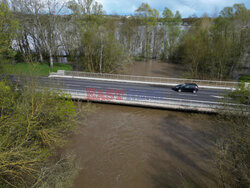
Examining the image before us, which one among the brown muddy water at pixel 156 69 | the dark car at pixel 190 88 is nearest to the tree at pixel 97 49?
the brown muddy water at pixel 156 69

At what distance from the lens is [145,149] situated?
10352mm

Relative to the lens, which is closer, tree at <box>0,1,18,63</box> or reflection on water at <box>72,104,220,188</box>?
reflection on water at <box>72,104,220,188</box>

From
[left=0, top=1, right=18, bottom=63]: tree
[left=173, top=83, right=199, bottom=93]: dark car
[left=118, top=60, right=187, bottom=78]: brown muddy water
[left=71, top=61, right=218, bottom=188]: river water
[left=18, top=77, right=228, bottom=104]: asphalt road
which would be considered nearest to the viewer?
[left=71, top=61, right=218, bottom=188]: river water

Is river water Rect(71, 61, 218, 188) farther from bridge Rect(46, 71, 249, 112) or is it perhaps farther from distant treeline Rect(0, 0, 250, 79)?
distant treeline Rect(0, 0, 250, 79)

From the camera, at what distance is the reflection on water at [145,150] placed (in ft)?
26.7

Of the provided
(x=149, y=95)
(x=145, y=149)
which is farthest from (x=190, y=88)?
(x=145, y=149)

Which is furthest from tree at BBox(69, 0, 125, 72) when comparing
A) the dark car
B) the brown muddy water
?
the dark car

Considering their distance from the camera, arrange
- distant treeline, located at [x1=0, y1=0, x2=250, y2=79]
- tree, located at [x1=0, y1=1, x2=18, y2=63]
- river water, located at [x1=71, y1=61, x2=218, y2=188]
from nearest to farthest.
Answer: river water, located at [x1=71, y1=61, x2=218, y2=188] → tree, located at [x1=0, y1=1, x2=18, y2=63] → distant treeline, located at [x1=0, y1=0, x2=250, y2=79]

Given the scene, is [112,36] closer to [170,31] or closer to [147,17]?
[147,17]

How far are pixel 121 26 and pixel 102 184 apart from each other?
3444cm

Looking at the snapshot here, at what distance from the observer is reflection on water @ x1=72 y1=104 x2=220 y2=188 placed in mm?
8133

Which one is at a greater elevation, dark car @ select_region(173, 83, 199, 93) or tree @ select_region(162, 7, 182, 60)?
tree @ select_region(162, 7, 182, 60)

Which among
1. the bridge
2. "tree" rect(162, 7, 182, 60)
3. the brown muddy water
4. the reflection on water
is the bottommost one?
the reflection on water

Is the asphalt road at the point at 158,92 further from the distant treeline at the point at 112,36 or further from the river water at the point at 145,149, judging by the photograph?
the distant treeline at the point at 112,36
